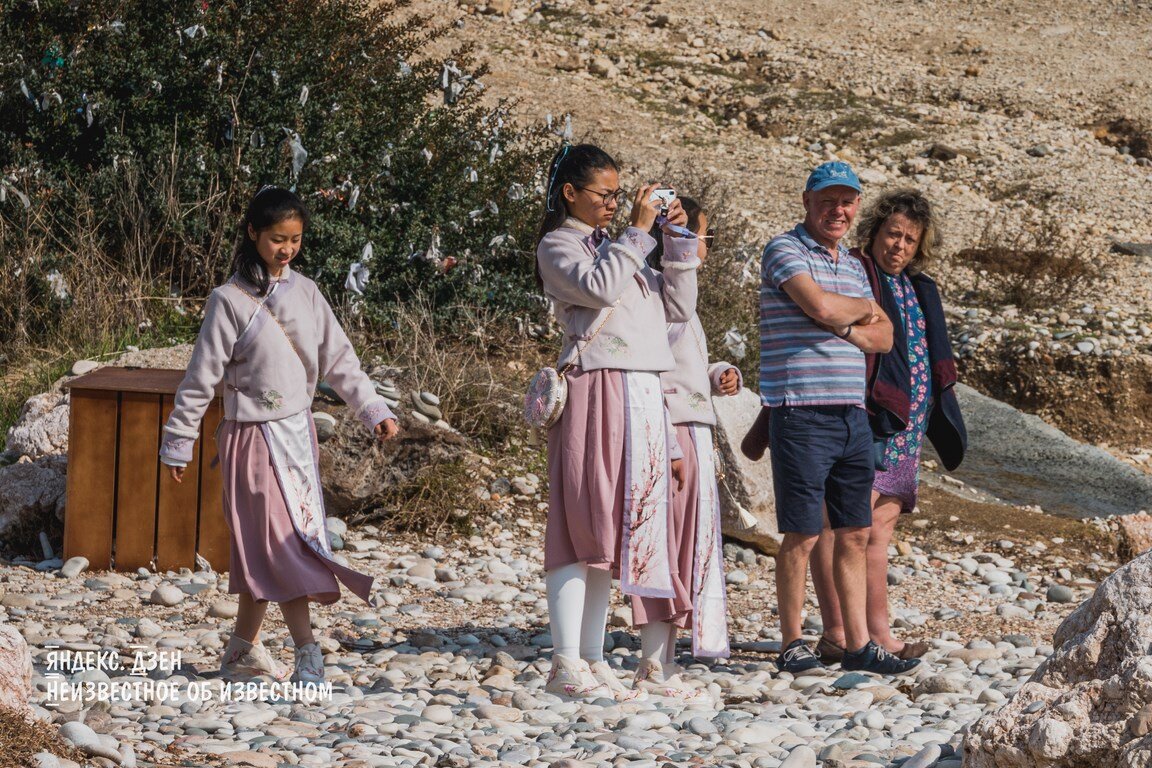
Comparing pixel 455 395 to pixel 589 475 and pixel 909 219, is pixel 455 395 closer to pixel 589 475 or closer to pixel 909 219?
pixel 909 219

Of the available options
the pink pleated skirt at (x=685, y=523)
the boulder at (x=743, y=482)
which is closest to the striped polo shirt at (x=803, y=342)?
the pink pleated skirt at (x=685, y=523)

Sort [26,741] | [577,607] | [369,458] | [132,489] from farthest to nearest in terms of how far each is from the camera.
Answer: [369,458]
[132,489]
[577,607]
[26,741]

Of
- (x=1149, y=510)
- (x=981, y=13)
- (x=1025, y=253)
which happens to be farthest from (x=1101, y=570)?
(x=981, y=13)

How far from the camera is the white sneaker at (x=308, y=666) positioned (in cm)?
411

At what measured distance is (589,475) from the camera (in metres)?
4.11

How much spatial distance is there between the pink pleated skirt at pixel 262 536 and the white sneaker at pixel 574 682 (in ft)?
2.30

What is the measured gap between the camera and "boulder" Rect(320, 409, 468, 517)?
21.7 ft

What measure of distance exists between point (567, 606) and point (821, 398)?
115cm

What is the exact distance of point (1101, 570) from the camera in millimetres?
7031

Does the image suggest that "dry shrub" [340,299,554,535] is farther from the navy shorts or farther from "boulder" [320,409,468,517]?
the navy shorts

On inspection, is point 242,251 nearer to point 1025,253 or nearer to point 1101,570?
point 1101,570

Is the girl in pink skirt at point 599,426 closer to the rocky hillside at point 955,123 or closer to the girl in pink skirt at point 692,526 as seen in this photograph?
the girl in pink skirt at point 692,526

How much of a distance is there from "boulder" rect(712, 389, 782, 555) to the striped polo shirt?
219 centimetres

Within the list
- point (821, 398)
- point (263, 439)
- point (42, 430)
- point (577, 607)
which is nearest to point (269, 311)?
point (263, 439)
